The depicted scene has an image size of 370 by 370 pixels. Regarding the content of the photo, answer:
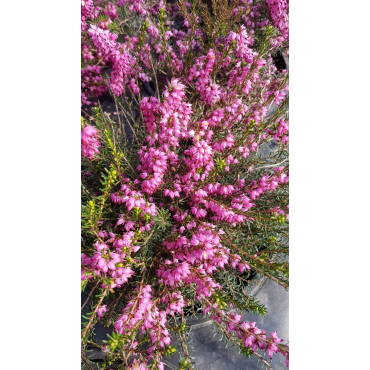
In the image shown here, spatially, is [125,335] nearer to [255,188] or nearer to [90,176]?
[255,188]

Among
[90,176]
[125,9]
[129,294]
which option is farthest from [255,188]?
[125,9]

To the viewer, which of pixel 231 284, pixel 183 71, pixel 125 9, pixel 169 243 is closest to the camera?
pixel 169 243

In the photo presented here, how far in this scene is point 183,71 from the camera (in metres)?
1.93

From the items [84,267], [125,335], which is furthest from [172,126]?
[125,335]

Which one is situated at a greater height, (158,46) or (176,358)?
(158,46)

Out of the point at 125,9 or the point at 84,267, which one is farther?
the point at 125,9

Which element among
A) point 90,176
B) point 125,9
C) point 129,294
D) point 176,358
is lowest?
point 176,358

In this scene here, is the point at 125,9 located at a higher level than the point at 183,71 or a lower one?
higher

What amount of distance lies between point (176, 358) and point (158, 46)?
7.80 feet

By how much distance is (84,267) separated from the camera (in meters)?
1.13

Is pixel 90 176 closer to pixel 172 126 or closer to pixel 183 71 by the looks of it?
pixel 172 126

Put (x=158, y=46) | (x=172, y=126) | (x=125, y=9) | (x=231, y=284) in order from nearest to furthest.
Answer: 1. (x=172, y=126)
2. (x=231, y=284)
3. (x=158, y=46)
4. (x=125, y=9)
